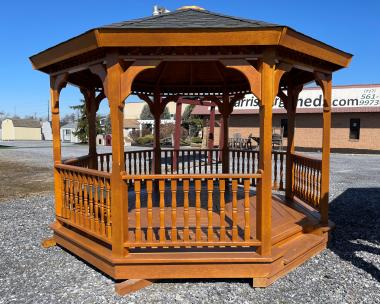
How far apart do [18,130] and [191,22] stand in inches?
2792

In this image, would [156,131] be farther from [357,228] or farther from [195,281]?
[357,228]

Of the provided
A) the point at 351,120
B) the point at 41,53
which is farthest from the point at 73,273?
the point at 351,120

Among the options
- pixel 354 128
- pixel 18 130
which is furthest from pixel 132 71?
pixel 18 130

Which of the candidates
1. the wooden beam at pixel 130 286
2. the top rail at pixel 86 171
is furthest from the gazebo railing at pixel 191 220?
the wooden beam at pixel 130 286

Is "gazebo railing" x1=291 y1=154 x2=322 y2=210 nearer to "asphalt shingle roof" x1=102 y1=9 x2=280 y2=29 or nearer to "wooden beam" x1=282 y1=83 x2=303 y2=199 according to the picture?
"wooden beam" x1=282 y1=83 x2=303 y2=199

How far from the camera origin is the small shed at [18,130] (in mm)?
65688

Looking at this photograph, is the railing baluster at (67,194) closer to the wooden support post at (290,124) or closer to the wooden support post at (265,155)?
the wooden support post at (265,155)

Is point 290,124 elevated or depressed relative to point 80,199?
elevated

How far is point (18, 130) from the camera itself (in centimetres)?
6600

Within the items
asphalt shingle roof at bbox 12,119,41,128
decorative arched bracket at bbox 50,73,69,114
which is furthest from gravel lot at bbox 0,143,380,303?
asphalt shingle roof at bbox 12,119,41,128

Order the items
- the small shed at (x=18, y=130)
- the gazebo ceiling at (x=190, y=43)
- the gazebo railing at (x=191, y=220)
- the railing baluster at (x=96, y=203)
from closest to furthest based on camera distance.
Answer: the gazebo ceiling at (x=190, y=43)
the gazebo railing at (x=191, y=220)
the railing baluster at (x=96, y=203)
the small shed at (x=18, y=130)

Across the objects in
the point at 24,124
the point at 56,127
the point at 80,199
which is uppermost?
the point at 24,124

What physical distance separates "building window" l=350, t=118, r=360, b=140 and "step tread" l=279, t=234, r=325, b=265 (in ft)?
66.3

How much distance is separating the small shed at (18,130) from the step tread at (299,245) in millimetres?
70756
